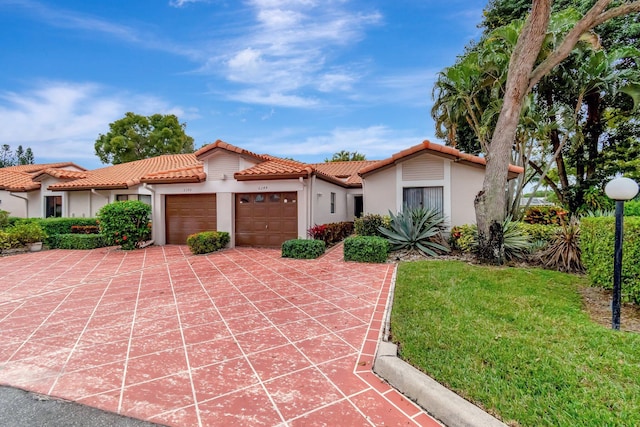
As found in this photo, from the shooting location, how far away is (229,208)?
44.4 feet

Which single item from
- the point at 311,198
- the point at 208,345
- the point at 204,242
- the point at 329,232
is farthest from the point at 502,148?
the point at 204,242

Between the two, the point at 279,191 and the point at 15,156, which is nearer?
the point at 279,191

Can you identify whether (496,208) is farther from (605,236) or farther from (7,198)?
(7,198)

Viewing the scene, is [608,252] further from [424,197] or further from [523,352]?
[424,197]

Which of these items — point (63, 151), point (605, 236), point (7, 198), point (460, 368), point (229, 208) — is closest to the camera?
point (460, 368)

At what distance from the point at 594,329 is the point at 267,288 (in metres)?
5.81

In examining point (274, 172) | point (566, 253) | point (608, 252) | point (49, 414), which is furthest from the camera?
point (274, 172)

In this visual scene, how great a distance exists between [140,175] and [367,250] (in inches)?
606

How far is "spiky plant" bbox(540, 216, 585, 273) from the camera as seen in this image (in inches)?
326

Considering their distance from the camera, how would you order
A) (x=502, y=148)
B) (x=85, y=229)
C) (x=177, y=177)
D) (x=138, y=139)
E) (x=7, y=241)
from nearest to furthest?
1. (x=502, y=148)
2. (x=7, y=241)
3. (x=177, y=177)
4. (x=85, y=229)
5. (x=138, y=139)

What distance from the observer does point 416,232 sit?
10.8 metres

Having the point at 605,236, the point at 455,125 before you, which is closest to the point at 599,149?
the point at 455,125

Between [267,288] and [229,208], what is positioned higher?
[229,208]

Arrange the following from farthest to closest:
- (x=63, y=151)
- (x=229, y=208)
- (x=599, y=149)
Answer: (x=63, y=151), (x=599, y=149), (x=229, y=208)
